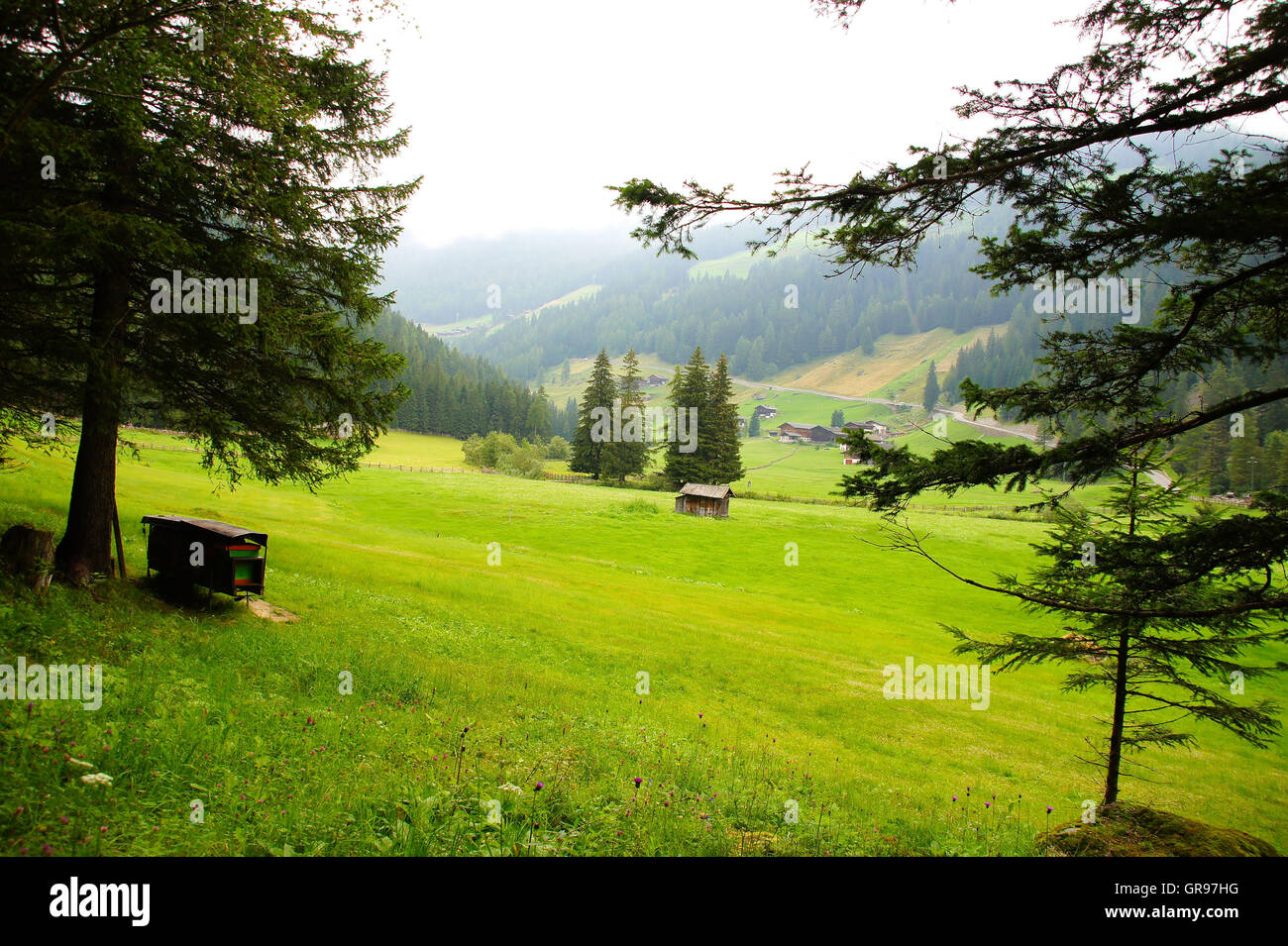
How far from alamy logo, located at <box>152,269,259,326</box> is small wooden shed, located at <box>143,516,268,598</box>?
4.29 metres

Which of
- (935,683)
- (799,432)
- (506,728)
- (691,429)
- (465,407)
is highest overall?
(465,407)

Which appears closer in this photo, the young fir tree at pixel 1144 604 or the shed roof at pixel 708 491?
the young fir tree at pixel 1144 604

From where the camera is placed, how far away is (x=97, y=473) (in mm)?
10000

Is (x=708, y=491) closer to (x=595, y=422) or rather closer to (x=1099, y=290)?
(x=595, y=422)

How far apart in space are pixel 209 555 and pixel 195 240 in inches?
234

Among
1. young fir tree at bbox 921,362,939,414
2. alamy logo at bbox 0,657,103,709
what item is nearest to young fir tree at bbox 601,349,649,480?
alamy logo at bbox 0,657,103,709

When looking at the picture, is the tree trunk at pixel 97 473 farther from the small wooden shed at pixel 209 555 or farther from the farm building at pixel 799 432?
the farm building at pixel 799 432

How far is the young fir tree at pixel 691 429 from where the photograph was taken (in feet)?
221

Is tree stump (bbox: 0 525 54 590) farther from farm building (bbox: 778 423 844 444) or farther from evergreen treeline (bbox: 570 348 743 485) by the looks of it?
farm building (bbox: 778 423 844 444)

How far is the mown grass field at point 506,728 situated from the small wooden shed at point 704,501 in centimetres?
2506

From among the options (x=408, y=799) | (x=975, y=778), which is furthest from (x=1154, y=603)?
(x=408, y=799)
